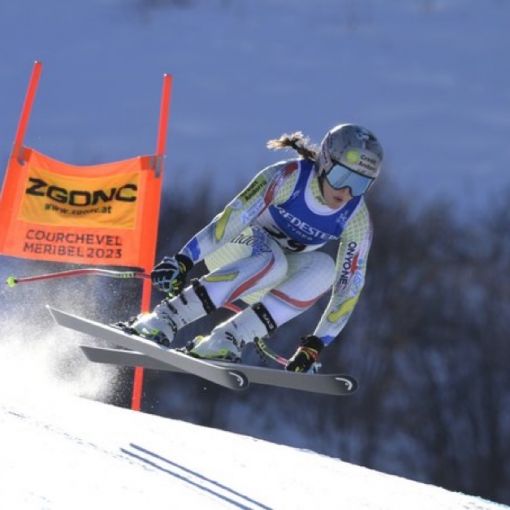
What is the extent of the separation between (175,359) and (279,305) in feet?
2.19

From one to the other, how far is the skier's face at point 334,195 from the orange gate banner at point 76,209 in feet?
11.4

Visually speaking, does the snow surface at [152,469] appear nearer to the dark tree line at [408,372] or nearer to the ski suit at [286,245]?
the ski suit at [286,245]

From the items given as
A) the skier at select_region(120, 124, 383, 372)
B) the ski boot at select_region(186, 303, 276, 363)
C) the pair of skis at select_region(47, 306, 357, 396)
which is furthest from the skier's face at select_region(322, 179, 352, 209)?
the pair of skis at select_region(47, 306, 357, 396)

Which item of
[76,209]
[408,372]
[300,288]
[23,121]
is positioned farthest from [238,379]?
[408,372]

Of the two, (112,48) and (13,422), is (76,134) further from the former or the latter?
(13,422)

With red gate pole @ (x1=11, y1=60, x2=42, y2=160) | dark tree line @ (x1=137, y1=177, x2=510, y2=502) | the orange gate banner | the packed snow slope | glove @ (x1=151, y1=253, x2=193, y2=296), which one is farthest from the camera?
dark tree line @ (x1=137, y1=177, x2=510, y2=502)

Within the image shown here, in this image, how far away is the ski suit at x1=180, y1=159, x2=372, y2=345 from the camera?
22.4ft

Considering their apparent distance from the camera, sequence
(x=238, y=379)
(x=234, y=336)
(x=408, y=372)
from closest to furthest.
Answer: (x=238, y=379) → (x=234, y=336) → (x=408, y=372)

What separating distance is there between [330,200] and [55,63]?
1589 inches

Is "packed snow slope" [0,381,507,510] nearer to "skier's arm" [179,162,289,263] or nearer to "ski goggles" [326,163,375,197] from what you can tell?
"skier's arm" [179,162,289,263]

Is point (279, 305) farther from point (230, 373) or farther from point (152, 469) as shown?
point (152, 469)

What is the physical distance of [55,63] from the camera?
46.0 m

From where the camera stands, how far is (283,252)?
7059 mm

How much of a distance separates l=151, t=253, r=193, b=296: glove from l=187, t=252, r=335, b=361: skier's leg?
0.34m
